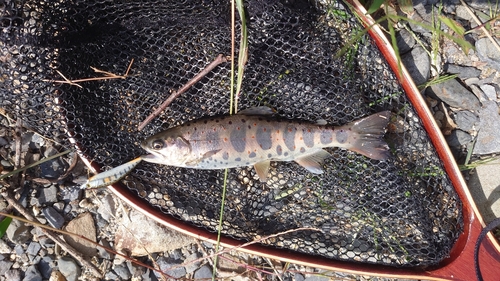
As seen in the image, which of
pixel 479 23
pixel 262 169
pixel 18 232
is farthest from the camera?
pixel 18 232

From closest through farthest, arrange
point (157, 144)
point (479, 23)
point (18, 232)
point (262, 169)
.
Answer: point (157, 144)
point (262, 169)
point (479, 23)
point (18, 232)

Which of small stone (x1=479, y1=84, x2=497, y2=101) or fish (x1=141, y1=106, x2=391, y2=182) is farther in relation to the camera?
small stone (x1=479, y1=84, x2=497, y2=101)

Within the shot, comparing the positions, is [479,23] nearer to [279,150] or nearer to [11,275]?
[279,150]

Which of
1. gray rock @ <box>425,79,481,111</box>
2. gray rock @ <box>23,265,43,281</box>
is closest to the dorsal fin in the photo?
gray rock @ <box>425,79,481,111</box>

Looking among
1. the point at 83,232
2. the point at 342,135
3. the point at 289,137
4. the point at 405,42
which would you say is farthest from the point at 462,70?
the point at 83,232

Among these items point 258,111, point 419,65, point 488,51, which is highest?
point 488,51

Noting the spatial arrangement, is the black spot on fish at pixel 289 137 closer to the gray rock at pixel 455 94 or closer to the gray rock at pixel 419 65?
the gray rock at pixel 419 65

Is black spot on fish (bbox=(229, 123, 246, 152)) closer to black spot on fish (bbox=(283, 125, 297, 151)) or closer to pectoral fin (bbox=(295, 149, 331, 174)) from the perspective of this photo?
black spot on fish (bbox=(283, 125, 297, 151))
